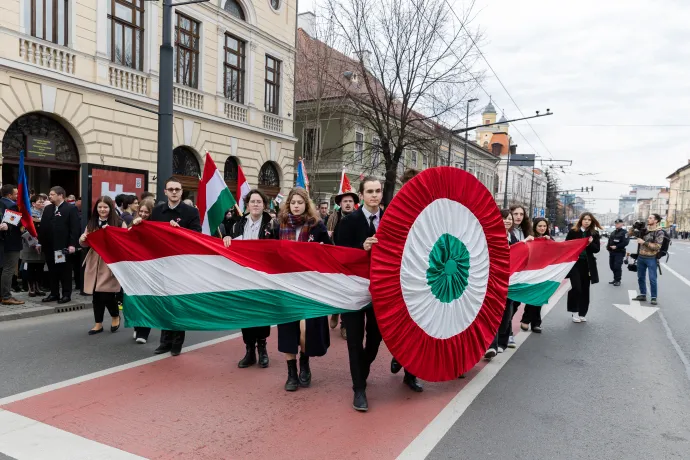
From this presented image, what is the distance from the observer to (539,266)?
7.03 m

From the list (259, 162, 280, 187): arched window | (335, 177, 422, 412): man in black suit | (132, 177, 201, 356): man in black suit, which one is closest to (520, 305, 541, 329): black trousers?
(335, 177, 422, 412): man in black suit

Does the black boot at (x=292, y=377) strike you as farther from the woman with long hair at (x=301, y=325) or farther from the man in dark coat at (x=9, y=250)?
the man in dark coat at (x=9, y=250)

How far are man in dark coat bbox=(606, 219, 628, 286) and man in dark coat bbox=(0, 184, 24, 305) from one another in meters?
14.1

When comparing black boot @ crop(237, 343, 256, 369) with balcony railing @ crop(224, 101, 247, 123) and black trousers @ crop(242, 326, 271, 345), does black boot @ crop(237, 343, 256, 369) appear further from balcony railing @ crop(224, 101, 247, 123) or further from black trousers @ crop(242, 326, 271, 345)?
balcony railing @ crop(224, 101, 247, 123)

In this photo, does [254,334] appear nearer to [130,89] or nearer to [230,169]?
[130,89]

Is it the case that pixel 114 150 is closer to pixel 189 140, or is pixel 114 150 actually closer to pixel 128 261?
pixel 189 140

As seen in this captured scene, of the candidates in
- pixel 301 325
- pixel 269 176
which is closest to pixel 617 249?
pixel 301 325

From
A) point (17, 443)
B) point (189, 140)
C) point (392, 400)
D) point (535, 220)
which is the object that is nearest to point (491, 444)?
point (392, 400)

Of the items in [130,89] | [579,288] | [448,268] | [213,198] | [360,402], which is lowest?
[360,402]

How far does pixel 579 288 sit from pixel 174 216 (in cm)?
631

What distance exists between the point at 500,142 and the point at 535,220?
254ft

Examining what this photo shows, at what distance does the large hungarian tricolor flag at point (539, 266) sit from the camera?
6.39 meters

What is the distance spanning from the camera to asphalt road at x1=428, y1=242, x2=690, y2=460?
3.56 meters

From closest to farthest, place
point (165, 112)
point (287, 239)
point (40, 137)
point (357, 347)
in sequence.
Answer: point (357, 347) → point (287, 239) → point (165, 112) → point (40, 137)
